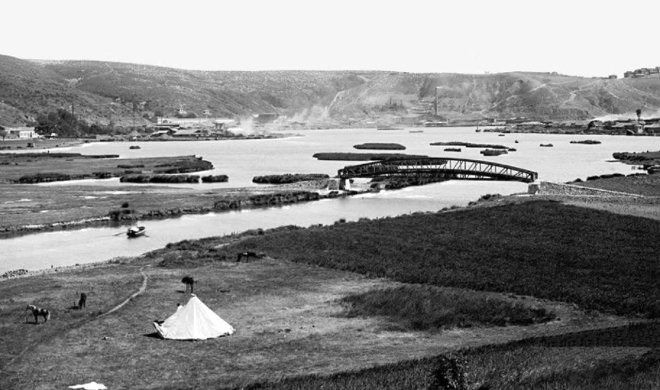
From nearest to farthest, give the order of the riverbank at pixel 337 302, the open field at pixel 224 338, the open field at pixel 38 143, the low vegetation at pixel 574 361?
the low vegetation at pixel 574 361
the riverbank at pixel 337 302
the open field at pixel 224 338
the open field at pixel 38 143

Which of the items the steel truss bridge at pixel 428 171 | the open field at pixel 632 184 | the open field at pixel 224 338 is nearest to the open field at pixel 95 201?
the steel truss bridge at pixel 428 171

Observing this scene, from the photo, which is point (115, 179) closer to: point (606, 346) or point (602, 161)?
point (602, 161)

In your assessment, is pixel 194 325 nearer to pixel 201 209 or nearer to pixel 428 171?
pixel 201 209

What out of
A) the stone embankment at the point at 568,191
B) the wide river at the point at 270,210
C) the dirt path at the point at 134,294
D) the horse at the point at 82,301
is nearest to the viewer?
the dirt path at the point at 134,294

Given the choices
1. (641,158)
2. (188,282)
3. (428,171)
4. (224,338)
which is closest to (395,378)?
(224,338)

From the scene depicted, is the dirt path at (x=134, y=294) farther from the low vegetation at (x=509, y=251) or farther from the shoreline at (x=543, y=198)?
the shoreline at (x=543, y=198)
